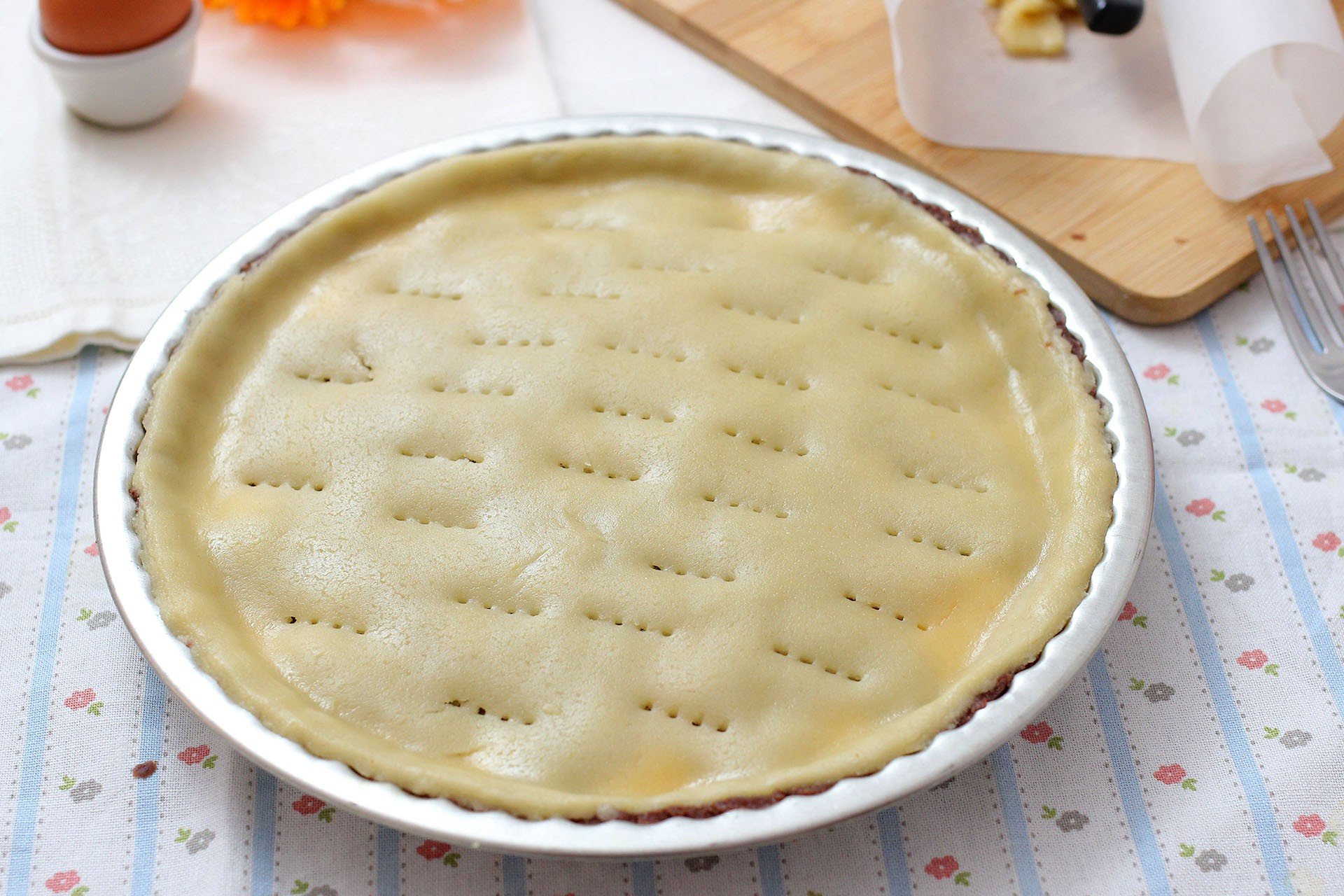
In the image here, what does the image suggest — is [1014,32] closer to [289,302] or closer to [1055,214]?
[1055,214]

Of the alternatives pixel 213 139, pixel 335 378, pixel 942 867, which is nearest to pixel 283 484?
pixel 335 378

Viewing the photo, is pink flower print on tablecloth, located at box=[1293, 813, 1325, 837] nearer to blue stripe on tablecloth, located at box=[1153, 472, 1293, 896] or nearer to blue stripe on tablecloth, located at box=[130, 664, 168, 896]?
blue stripe on tablecloth, located at box=[1153, 472, 1293, 896]

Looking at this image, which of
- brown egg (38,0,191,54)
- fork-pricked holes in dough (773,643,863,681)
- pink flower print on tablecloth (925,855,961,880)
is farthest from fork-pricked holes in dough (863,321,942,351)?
brown egg (38,0,191,54)

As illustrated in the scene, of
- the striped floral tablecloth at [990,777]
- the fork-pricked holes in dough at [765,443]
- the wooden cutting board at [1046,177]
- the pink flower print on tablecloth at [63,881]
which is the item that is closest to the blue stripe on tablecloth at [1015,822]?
the striped floral tablecloth at [990,777]

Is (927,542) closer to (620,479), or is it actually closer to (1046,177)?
(620,479)

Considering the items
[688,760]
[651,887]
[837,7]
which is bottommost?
[651,887]

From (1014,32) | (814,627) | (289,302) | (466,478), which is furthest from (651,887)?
(1014,32)
